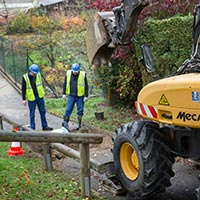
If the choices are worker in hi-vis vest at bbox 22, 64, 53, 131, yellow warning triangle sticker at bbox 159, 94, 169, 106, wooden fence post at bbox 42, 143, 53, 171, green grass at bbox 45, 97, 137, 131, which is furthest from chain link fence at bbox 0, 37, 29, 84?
yellow warning triangle sticker at bbox 159, 94, 169, 106

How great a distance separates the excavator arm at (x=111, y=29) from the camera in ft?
20.8

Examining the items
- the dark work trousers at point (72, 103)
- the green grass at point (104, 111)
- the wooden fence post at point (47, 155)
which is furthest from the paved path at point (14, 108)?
the wooden fence post at point (47, 155)

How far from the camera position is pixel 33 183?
6359 mm

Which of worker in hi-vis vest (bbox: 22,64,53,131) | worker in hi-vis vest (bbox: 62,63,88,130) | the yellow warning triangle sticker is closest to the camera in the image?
the yellow warning triangle sticker

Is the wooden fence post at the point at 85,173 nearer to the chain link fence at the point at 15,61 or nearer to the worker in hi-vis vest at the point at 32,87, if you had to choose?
the worker in hi-vis vest at the point at 32,87

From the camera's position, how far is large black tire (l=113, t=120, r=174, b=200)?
549cm

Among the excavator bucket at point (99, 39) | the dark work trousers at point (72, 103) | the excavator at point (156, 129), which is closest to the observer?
the excavator at point (156, 129)

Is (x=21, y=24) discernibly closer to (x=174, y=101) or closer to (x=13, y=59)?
(x=13, y=59)

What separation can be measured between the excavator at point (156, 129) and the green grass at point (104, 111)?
4856 millimetres

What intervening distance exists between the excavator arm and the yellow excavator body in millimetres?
1354

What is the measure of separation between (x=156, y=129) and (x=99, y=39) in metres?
2.11

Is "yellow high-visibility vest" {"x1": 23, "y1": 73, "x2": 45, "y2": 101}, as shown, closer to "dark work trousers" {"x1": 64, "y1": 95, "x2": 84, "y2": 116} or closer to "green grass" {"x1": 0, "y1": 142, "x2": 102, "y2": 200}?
"dark work trousers" {"x1": 64, "y1": 95, "x2": 84, "y2": 116}

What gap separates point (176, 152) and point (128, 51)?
6322 millimetres

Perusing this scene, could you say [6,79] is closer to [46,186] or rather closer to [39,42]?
[39,42]
